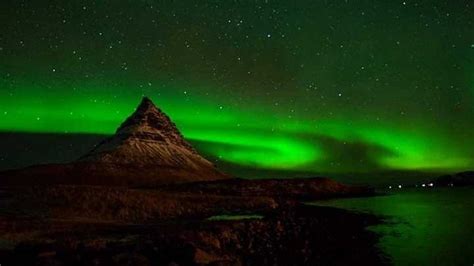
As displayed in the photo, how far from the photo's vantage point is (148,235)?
1053 inches

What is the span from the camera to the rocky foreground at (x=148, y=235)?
70.2ft

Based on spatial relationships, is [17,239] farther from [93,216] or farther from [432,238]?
[432,238]

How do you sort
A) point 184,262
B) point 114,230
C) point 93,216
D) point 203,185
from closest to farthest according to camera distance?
point 184,262 < point 114,230 < point 93,216 < point 203,185

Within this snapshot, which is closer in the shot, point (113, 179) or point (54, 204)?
point (54, 204)

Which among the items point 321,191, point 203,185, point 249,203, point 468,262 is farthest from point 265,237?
point 321,191

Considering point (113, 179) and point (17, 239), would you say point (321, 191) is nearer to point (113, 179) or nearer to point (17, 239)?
point (113, 179)

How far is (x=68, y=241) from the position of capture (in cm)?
2381

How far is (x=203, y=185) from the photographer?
373ft

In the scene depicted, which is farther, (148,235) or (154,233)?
(154,233)

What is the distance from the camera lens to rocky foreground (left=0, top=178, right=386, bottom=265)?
843 inches

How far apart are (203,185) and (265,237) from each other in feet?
276

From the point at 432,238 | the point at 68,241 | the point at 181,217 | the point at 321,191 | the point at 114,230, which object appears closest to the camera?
the point at 68,241

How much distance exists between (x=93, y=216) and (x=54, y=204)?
377 centimetres

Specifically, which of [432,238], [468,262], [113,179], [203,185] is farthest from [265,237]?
[113,179]
